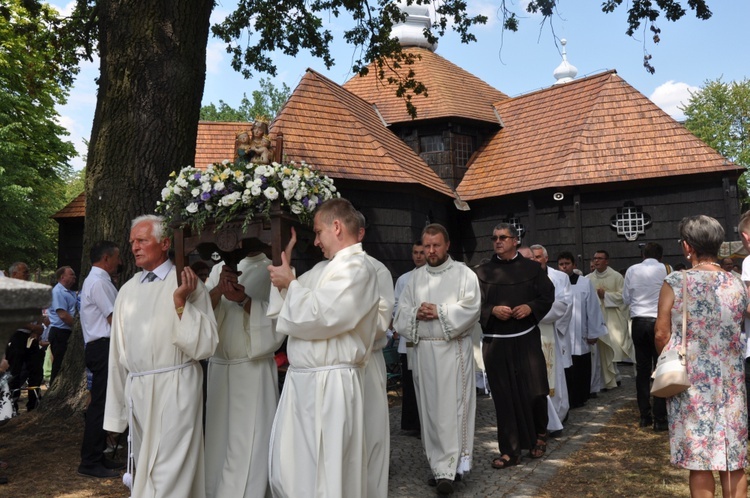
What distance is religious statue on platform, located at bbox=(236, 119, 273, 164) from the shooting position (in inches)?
191

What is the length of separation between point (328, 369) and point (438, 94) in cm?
1925

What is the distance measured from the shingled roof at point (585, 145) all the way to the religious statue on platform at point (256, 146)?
573 inches

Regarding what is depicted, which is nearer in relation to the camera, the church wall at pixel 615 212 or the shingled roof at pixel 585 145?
the church wall at pixel 615 212

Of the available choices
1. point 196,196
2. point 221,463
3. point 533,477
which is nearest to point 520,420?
point 533,477

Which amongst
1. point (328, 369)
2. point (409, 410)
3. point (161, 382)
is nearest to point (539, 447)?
point (409, 410)

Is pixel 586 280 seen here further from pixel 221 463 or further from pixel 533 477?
pixel 221 463

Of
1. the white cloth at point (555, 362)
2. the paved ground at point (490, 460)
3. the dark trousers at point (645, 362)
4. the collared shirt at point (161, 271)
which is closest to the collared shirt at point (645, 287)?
the dark trousers at point (645, 362)

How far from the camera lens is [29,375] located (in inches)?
395

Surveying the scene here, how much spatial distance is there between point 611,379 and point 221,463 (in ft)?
27.2

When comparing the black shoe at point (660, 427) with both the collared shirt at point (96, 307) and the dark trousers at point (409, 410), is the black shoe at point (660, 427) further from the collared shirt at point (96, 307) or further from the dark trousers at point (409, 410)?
the collared shirt at point (96, 307)

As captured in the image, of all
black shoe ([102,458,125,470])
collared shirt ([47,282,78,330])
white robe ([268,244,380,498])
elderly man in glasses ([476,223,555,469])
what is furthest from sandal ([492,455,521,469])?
collared shirt ([47,282,78,330])

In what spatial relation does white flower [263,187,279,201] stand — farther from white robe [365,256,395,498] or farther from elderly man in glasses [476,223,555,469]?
elderly man in glasses [476,223,555,469]

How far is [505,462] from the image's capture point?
634 cm

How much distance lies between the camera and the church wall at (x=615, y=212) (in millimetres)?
17750
